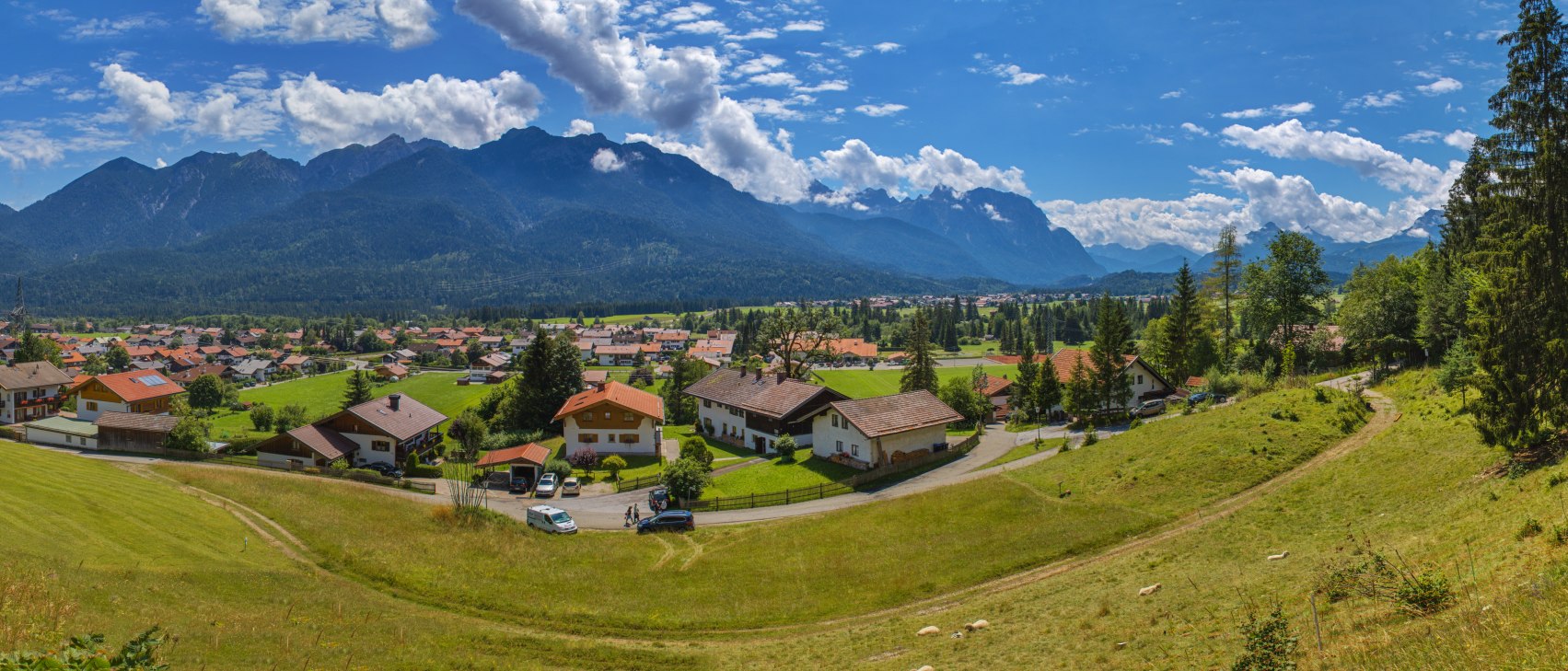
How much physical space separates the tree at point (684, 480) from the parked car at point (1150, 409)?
34.9m

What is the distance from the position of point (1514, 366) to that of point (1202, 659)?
1697cm

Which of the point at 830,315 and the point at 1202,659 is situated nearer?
the point at 1202,659

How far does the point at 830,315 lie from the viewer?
77188mm

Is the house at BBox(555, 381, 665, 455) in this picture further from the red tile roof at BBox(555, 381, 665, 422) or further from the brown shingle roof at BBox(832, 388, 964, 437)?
the brown shingle roof at BBox(832, 388, 964, 437)

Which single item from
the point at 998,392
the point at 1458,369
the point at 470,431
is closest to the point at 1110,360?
the point at 998,392

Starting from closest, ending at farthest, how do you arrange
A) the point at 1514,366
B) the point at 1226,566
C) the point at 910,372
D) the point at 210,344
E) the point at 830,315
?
the point at 1226,566, the point at 1514,366, the point at 910,372, the point at 830,315, the point at 210,344

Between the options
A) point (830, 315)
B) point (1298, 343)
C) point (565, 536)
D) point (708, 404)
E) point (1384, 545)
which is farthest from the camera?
point (830, 315)

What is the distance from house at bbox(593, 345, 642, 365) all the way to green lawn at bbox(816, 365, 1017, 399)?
65161 millimetres

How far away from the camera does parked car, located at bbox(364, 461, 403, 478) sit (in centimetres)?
5181

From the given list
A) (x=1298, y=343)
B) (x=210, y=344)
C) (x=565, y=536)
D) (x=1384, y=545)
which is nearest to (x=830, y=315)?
(x=1298, y=343)

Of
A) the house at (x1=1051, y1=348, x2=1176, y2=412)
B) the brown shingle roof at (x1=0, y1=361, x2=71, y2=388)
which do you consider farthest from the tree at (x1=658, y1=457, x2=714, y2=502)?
the brown shingle roof at (x1=0, y1=361, x2=71, y2=388)

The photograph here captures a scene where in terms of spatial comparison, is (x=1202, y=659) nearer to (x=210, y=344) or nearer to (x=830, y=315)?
(x=830, y=315)

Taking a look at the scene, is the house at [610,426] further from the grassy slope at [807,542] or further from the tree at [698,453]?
the grassy slope at [807,542]

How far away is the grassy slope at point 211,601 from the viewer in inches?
546
